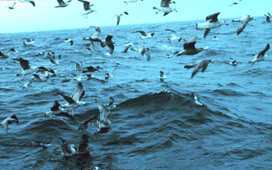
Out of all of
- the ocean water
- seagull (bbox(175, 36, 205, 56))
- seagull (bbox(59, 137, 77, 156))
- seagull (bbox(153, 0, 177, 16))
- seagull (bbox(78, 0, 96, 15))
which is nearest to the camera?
the ocean water

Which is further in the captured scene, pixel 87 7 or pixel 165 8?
pixel 87 7

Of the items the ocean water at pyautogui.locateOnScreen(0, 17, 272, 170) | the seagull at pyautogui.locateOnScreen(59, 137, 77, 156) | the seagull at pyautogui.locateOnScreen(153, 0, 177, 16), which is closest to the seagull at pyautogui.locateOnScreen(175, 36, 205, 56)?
A: the ocean water at pyautogui.locateOnScreen(0, 17, 272, 170)

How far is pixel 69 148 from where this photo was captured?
8414 mm

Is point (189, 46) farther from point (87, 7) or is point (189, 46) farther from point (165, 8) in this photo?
point (87, 7)

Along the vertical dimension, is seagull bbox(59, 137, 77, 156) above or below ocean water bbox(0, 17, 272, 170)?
above

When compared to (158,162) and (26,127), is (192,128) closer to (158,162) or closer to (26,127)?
(158,162)

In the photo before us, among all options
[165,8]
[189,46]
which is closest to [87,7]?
[165,8]

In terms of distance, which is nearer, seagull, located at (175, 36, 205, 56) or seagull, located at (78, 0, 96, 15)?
seagull, located at (175, 36, 205, 56)

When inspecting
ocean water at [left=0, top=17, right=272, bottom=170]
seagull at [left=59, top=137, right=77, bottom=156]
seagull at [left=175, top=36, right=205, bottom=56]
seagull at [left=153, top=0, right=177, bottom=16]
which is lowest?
ocean water at [left=0, top=17, right=272, bottom=170]

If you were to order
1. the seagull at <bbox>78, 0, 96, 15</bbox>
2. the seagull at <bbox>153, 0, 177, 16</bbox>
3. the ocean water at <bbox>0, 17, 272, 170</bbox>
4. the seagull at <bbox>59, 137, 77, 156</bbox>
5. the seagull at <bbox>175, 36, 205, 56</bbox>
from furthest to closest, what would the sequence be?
the seagull at <bbox>78, 0, 96, 15</bbox> → the seagull at <bbox>153, 0, 177, 16</bbox> → the seagull at <bbox>175, 36, 205, 56</bbox> → the seagull at <bbox>59, 137, 77, 156</bbox> → the ocean water at <bbox>0, 17, 272, 170</bbox>

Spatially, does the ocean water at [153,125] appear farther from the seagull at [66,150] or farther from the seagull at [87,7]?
the seagull at [87,7]

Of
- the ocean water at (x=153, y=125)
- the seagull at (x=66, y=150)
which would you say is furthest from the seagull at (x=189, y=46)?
the seagull at (x=66, y=150)

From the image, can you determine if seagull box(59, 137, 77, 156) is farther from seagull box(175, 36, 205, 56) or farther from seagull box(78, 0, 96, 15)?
seagull box(78, 0, 96, 15)

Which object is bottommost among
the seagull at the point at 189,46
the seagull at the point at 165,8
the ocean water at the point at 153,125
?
the ocean water at the point at 153,125
